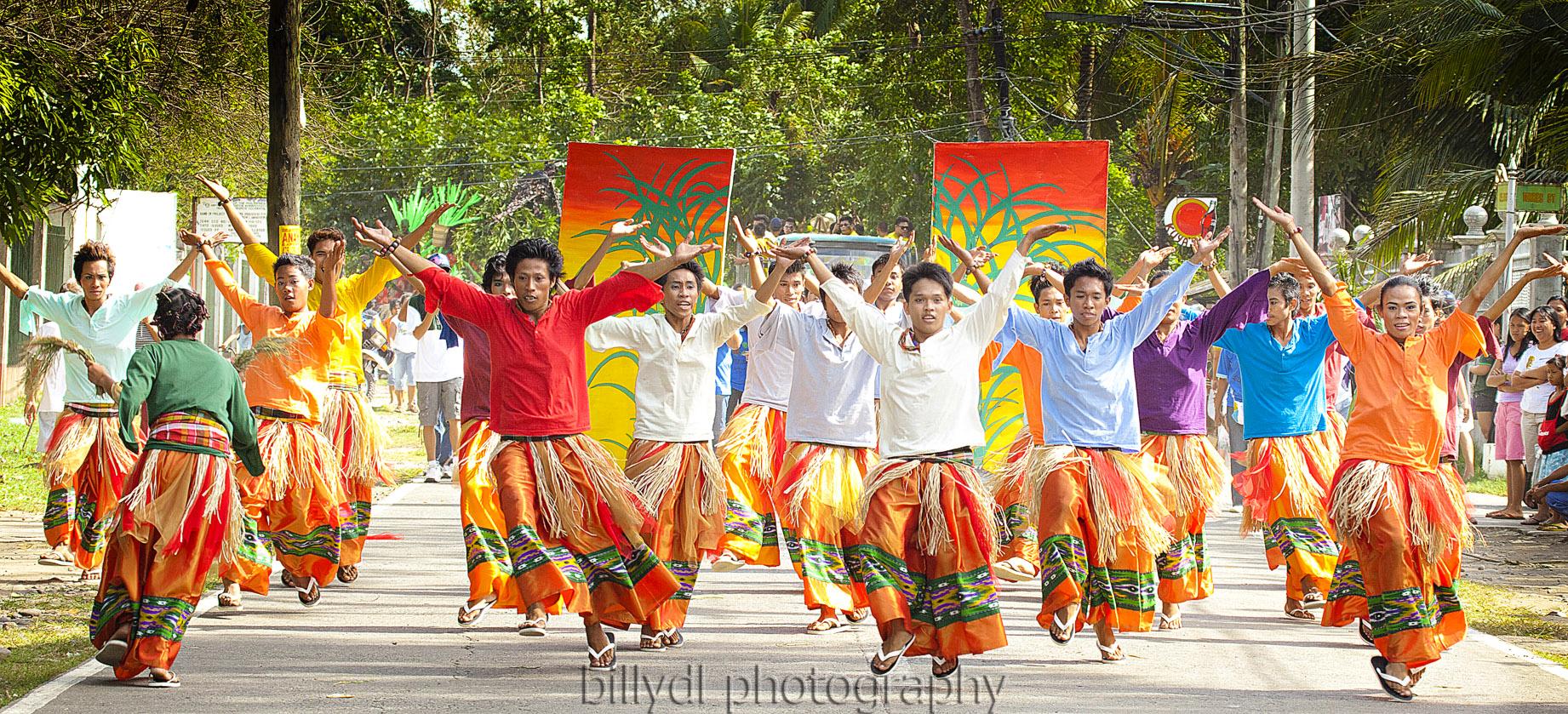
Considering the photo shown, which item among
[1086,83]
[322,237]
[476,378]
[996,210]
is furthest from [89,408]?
[1086,83]

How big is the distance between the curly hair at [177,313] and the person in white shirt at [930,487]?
2.57 metres

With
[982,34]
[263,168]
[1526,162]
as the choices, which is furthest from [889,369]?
[982,34]

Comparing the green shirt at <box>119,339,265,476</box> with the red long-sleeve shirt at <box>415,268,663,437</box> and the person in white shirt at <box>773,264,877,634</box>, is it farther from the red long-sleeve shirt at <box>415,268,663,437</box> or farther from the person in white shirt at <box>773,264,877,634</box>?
the person in white shirt at <box>773,264,877,634</box>

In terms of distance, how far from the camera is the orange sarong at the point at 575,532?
646 cm

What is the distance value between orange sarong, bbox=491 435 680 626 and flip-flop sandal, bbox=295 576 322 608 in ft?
6.34

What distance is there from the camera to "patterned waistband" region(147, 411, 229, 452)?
20.8 ft

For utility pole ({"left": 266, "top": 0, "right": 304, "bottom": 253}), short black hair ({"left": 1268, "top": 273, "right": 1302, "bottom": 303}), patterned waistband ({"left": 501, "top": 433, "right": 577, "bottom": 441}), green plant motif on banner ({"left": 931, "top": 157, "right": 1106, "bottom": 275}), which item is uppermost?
utility pole ({"left": 266, "top": 0, "right": 304, "bottom": 253})

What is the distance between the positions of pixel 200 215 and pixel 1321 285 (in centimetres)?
1000

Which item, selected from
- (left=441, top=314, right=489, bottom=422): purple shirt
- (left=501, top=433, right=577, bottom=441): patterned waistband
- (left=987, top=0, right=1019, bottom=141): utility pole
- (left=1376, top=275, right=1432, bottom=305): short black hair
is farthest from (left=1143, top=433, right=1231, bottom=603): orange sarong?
(left=987, top=0, right=1019, bottom=141): utility pole

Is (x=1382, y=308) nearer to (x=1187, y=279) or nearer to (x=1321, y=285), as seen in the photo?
(x=1321, y=285)

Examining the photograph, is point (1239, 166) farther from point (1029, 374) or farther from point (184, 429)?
point (184, 429)

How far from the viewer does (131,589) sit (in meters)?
6.14

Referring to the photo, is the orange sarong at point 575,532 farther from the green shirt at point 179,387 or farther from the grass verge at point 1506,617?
the grass verge at point 1506,617

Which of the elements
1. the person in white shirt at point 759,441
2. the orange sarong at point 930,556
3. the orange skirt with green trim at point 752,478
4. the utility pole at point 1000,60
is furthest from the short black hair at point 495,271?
the utility pole at point 1000,60
